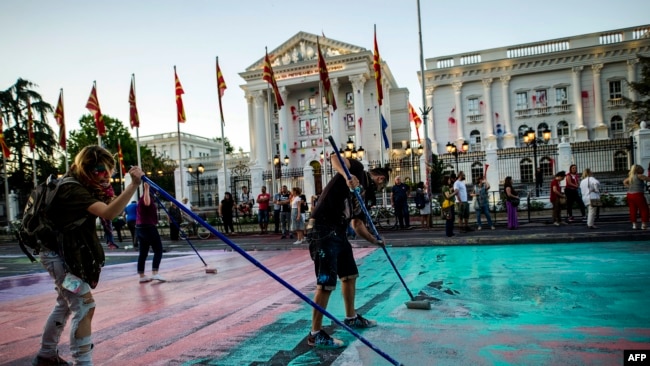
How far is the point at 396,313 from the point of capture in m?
5.11

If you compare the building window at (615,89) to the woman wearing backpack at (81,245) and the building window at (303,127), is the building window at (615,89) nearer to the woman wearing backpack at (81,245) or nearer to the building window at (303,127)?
the building window at (303,127)

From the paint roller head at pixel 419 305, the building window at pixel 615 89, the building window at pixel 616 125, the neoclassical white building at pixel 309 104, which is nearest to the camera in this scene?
the paint roller head at pixel 419 305

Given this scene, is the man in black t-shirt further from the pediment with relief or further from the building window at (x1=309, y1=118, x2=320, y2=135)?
the building window at (x1=309, y1=118, x2=320, y2=135)

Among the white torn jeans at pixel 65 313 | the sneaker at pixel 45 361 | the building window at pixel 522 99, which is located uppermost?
the building window at pixel 522 99

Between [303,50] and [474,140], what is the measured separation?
23643mm

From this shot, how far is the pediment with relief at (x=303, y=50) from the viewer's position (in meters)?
53.2

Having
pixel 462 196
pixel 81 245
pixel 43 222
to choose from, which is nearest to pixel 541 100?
pixel 462 196

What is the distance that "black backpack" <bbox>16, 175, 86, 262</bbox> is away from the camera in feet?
10.8

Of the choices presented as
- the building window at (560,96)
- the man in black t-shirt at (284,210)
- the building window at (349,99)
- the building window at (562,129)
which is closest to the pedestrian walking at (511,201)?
the man in black t-shirt at (284,210)

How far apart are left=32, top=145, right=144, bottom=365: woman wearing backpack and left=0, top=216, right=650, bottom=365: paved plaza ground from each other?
0.74 meters

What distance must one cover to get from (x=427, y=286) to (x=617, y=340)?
2.97 meters

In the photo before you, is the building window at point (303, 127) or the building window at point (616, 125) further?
the building window at point (303, 127)

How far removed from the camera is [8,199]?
33094 millimetres

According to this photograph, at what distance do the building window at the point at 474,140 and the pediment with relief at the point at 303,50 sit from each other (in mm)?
16864
